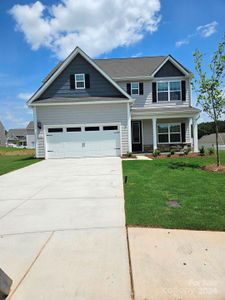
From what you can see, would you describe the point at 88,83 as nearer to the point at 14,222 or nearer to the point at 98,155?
the point at 98,155

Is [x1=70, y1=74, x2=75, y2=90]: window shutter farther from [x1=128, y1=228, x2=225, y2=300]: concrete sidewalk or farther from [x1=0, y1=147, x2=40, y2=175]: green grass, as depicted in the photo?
[x1=128, y1=228, x2=225, y2=300]: concrete sidewalk

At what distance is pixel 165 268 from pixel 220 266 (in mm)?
677

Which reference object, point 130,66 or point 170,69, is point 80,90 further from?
point 170,69

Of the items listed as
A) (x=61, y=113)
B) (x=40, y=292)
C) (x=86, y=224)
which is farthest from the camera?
(x=61, y=113)

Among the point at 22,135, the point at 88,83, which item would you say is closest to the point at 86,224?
the point at 88,83

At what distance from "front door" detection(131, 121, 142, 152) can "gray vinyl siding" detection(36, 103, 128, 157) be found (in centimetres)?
350

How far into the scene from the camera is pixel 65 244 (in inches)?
149

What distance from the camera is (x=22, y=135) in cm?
10062

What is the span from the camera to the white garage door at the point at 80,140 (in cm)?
1733

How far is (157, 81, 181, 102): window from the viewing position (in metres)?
20.5

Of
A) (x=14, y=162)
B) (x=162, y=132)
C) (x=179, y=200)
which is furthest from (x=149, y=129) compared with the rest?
(x=179, y=200)

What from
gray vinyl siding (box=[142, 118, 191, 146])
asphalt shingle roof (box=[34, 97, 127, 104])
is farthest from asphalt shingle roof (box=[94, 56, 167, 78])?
asphalt shingle roof (box=[34, 97, 127, 104])

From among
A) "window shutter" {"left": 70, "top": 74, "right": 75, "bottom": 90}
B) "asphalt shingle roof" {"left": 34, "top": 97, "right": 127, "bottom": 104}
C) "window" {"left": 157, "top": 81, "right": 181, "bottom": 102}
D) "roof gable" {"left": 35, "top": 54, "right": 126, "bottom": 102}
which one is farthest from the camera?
"window" {"left": 157, "top": 81, "right": 181, "bottom": 102}

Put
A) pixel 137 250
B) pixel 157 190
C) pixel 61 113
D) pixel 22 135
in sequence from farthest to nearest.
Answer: pixel 22 135
pixel 61 113
pixel 157 190
pixel 137 250
